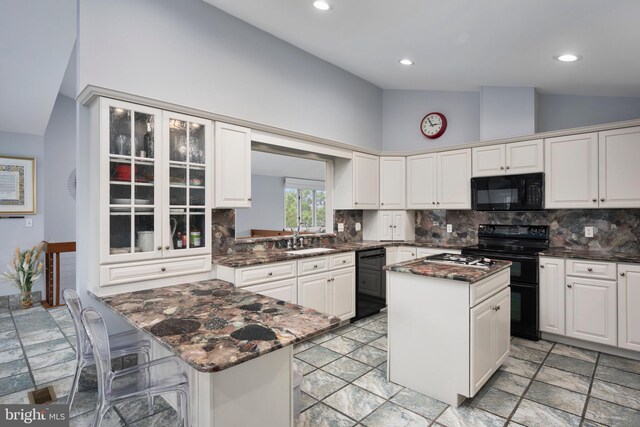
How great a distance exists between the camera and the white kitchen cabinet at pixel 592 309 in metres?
3.02

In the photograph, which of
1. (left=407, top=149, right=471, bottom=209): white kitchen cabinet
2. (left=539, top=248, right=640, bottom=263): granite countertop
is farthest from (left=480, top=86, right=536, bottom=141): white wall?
(left=539, top=248, right=640, bottom=263): granite countertop

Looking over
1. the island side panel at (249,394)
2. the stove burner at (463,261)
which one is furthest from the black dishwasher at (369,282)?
the island side panel at (249,394)

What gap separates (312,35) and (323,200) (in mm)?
2017

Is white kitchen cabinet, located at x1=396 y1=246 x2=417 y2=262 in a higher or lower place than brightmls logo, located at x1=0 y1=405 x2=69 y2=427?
higher

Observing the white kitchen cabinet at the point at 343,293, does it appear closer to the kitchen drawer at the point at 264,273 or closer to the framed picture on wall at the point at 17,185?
the kitchen drawer at the point at 264,273

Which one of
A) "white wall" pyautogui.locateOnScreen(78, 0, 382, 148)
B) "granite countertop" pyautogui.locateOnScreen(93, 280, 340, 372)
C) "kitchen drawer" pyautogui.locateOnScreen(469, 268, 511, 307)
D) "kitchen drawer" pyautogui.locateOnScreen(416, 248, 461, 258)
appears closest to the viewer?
"granite countertop" pyautogui.locateOnScreen(93, 280, 340, 372)

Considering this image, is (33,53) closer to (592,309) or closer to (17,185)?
(17,185)

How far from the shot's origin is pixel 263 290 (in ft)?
9.72

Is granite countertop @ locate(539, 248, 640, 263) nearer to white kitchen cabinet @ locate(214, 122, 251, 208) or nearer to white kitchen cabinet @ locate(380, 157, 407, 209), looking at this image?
white kitchen cabinet @ locate(380, 157, 407, 209)

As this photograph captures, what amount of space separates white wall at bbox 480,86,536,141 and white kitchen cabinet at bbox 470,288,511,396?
6.93 feet

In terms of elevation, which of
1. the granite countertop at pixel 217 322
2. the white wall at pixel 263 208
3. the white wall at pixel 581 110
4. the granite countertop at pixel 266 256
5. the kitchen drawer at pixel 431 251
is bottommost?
the granite countertop at pixel 217 322

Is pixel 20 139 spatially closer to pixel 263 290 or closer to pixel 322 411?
pixel 263 290

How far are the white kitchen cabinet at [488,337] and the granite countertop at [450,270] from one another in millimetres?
206

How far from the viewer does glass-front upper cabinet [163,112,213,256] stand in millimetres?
2643
